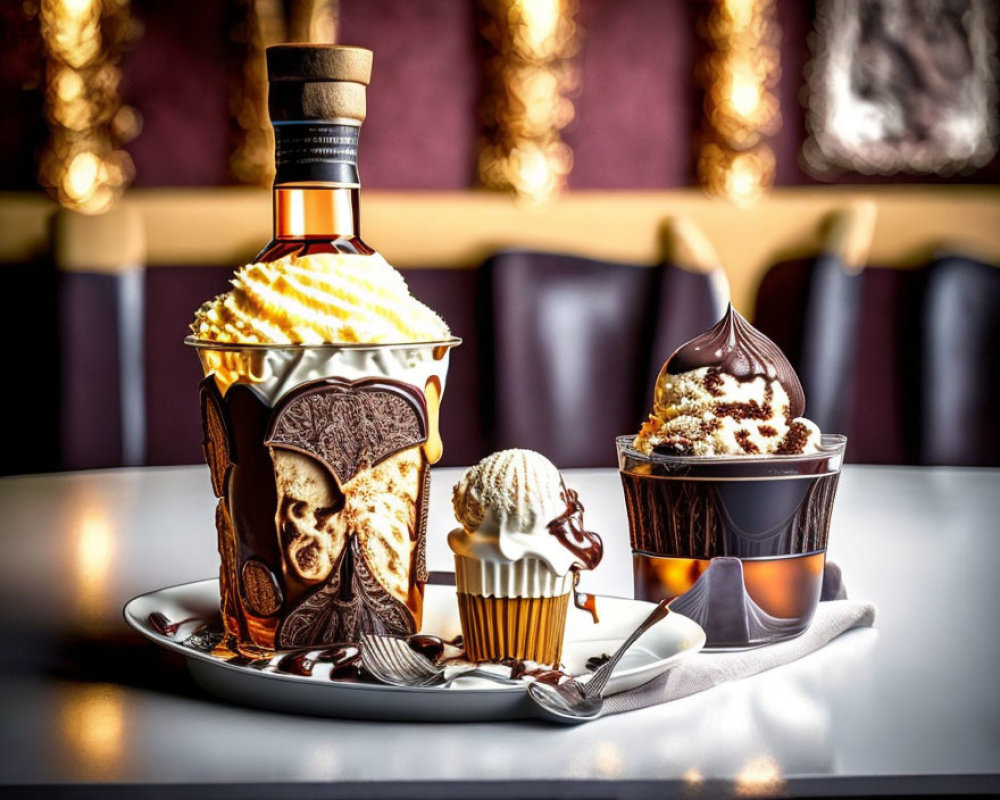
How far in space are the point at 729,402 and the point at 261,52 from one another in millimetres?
2438

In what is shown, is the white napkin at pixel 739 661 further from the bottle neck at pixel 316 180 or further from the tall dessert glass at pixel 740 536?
the bottle neck at pixel 316 180

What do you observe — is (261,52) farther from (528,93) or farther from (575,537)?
(575,537)

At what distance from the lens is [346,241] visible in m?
0.85

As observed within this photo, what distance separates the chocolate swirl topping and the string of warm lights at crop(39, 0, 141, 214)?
7.71 ft

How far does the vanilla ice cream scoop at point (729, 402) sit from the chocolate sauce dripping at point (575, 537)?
11 centimetres

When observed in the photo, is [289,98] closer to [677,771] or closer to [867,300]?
[677,771]

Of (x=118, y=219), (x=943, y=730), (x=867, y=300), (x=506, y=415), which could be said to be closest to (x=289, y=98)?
(x=943, y=730)

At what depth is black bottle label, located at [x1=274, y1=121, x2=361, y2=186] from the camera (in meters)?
0.81

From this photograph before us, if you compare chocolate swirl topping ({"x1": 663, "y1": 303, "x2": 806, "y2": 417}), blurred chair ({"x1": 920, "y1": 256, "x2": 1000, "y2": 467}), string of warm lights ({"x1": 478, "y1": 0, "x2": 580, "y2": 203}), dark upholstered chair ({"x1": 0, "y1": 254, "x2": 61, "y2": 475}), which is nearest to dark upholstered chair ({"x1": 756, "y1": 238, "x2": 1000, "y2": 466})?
blurred chair ({"x1": 920, "y1": 256, "x2": 1000, "y2": 467})

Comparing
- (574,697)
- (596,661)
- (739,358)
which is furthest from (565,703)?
(739,358)

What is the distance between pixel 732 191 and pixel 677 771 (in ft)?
8.82

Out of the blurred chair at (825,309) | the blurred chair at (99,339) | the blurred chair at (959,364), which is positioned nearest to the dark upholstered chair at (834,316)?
the blurred chair at (825,309)

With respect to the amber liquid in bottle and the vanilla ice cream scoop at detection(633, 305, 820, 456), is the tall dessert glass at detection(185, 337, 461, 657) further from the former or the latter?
the vanilla ice cream scoop at detection(633, 305, 820, 456)

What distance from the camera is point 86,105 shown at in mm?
2984
